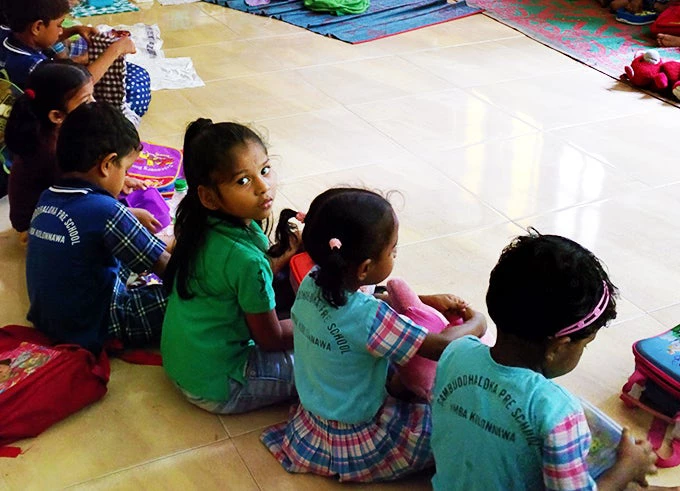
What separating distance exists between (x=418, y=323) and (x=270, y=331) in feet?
1.03

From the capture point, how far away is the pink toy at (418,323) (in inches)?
67.6

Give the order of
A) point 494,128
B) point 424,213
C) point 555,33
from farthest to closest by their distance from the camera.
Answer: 1. point 555,33
2. point 494,128
3. point 424,213

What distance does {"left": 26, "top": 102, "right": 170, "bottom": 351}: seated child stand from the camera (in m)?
1.93

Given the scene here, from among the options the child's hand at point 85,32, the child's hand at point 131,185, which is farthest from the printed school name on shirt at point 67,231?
the child's hand at point 85,32

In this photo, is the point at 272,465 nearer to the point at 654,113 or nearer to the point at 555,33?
the point at 654,113

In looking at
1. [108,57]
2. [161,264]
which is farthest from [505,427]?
[108,57]

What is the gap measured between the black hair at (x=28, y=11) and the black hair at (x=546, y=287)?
2.10m

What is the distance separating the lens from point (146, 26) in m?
4.32

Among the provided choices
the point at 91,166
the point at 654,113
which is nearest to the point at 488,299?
the point at 91,166

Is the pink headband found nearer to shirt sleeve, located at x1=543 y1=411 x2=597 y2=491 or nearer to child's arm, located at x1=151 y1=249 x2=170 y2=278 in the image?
shirt sleeve, located at x1=543 y1=411 x2=597 y2=491

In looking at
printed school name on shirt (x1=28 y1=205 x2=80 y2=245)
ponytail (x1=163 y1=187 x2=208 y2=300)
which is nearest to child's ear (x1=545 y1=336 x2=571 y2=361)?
ponytail (x1=163 y1=187 x2=208 y2=300)

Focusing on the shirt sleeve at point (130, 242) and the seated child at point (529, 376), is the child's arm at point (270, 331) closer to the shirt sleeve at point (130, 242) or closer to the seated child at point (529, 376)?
the shirt sleeve at point (130, 242)

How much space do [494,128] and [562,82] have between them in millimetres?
599

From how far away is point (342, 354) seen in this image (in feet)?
5.23
